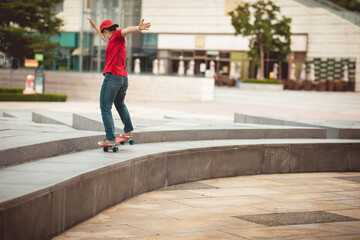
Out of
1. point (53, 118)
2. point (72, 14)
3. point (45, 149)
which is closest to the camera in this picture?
point (45, 149)

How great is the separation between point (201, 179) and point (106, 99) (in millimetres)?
2187

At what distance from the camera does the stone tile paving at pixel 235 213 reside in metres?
5.20

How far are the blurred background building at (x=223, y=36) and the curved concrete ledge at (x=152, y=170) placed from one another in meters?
32.4

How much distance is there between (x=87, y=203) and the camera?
18.1ft

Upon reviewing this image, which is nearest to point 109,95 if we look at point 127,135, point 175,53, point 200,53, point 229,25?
point 127,135

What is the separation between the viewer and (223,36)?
58.9m

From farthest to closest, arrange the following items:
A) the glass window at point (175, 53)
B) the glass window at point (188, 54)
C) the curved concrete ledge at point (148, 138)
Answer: the glass window at point (175, 53)
the glass window at point (188, 54)
the curved concrete ledge at point (148, 138)

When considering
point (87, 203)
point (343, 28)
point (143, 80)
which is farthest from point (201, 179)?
point (343, 28)

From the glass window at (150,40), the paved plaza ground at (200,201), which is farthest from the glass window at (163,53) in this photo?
the paved plaza ground at (200,201)

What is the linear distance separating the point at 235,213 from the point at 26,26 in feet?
83.5

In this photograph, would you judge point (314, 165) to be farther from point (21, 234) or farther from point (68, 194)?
point (21, 234)

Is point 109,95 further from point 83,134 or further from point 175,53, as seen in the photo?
point 175,53

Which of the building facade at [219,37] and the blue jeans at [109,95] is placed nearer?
the blue jeans at [109,95]

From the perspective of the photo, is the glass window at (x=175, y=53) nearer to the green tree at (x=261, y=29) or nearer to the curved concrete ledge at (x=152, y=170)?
the green tree at (x=261, y=29)
